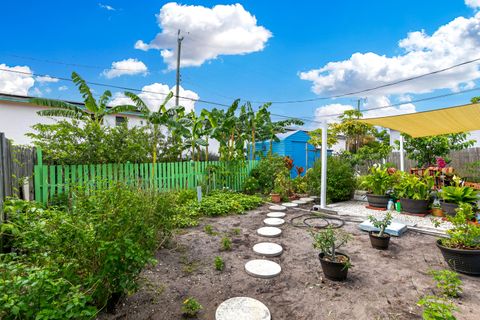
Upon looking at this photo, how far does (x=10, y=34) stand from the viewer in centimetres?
783

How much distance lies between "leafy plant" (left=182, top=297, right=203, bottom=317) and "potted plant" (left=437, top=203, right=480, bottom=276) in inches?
126

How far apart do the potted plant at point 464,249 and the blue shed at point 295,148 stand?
11.0 meters

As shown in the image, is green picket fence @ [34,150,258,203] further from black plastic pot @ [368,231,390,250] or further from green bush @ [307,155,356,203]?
black plastic pot @ [368,231,390,250]

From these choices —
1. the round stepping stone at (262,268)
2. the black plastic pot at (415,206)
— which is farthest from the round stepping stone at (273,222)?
the black plastic pot at (415,206)

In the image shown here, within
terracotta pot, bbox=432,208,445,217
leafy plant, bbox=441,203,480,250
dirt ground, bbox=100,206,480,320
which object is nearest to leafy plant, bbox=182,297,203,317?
dirt ground, bbox=100,206,480,320

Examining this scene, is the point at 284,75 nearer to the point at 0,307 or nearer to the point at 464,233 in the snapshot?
the point at 464,233

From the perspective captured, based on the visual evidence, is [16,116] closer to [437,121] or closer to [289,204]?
[289,204]

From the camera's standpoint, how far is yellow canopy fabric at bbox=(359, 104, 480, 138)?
5371 mm

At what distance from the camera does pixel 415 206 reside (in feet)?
19.3

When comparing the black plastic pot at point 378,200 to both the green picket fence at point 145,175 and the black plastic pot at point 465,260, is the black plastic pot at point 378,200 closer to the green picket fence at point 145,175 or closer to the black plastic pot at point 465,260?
the black plastic pot at point 465,260

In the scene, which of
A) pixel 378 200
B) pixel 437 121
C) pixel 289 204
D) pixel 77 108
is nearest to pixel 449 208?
pixel 378 200

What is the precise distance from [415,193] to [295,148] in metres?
9.11

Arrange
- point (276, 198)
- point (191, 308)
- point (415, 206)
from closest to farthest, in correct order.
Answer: point (191, 308)
point (415, 206)
point (276, 198)

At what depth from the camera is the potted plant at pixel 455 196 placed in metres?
5.14
